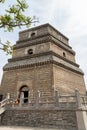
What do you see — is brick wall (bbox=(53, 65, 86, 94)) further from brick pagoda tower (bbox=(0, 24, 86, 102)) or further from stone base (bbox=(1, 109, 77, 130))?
stone base (bbox=(1, 109, 77, 130))

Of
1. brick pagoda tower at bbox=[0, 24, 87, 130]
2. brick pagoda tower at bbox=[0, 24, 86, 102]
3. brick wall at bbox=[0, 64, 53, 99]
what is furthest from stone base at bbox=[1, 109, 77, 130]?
brick wall at bbox=[0, 64, 53, 99]

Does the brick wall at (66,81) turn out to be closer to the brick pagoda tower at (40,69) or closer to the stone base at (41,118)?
the brick pagoda tower at (40,69)

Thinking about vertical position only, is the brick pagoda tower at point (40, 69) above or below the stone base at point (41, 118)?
above

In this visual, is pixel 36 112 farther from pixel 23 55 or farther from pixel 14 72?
pixel 23 55

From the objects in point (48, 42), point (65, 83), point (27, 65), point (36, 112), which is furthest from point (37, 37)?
point (36, 112)

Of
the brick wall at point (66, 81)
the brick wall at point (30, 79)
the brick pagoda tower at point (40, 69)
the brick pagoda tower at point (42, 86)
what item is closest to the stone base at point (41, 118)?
the brick pagoda tower at point (42, 86)

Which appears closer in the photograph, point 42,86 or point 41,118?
point 41,118

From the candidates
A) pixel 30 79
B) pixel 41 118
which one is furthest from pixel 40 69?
pixel 41 118

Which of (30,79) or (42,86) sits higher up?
(30,79)

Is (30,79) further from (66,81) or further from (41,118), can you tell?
(41,118)

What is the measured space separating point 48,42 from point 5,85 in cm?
754

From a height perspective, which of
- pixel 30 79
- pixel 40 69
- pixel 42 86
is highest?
pixel 40 69

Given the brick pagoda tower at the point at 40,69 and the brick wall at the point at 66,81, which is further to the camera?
the brick pagoda tower at the point at 40,69

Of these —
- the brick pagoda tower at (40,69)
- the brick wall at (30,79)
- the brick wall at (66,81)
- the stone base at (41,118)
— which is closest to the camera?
the stone base at (41,118)
